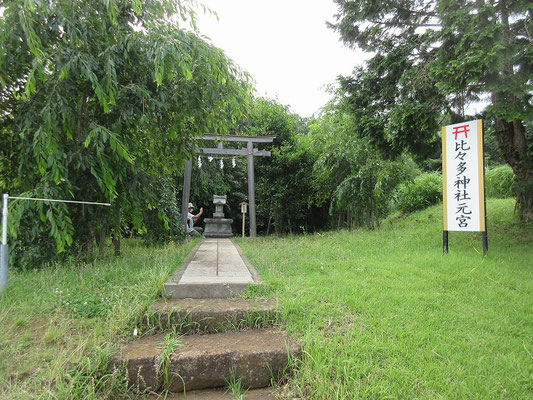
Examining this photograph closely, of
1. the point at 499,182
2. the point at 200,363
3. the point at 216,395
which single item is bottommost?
the point at 216,395

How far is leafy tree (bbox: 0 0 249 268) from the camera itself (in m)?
3.14

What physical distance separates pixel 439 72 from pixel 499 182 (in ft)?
20.6

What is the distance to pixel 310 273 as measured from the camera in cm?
368

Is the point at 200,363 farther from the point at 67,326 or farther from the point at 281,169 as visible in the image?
the point at 281,169

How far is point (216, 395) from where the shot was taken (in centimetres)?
187

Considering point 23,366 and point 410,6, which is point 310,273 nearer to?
point 23,366

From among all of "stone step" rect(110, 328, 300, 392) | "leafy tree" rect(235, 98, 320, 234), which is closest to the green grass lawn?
"stone step" rect(110, 328, 300, 392)

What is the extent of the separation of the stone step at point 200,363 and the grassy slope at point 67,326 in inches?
5.0

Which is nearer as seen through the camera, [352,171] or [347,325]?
[347,325]

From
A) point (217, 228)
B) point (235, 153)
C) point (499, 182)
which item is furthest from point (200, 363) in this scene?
point (499, 182)

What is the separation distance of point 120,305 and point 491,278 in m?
3.87

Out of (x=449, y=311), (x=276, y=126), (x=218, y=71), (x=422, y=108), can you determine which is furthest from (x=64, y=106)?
(x=276, y=126)

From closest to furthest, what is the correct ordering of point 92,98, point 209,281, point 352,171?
1. point 209,281
2. point 92,98
3. point 352,171

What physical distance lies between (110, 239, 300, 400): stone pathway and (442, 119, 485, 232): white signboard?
3.45m
